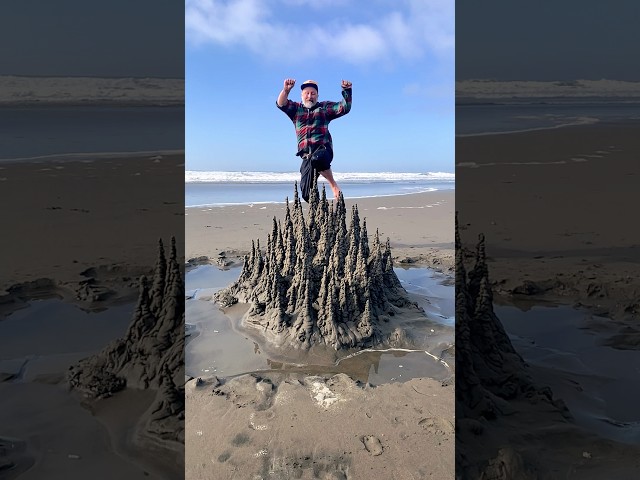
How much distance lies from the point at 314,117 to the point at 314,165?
29.7 inches

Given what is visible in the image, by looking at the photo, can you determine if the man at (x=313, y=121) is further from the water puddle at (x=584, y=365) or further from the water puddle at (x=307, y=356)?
the water puddle at (x=584, y=365)

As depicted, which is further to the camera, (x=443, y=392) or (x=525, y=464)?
(x=443, y=392)

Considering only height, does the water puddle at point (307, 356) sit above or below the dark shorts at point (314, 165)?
below

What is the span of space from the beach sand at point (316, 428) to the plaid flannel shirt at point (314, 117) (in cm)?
356

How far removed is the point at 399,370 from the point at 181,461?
12.2 feet

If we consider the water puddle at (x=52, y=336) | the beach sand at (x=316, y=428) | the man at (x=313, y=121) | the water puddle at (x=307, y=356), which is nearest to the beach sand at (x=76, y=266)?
the water puddle at (x=52, y=336)

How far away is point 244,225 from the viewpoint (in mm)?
15734

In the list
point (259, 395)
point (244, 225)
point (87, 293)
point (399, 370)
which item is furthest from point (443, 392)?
point (244, 225)

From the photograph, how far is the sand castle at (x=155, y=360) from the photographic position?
81.2 inches

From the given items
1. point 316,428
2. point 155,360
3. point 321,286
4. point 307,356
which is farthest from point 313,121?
point 155,360

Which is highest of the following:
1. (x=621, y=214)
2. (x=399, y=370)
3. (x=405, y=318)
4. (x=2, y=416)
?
(x=621, y=214)

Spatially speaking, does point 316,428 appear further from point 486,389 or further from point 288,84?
point 288,84

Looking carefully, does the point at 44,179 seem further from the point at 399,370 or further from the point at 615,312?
the point at 399,370

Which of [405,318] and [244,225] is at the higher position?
[244,225]
